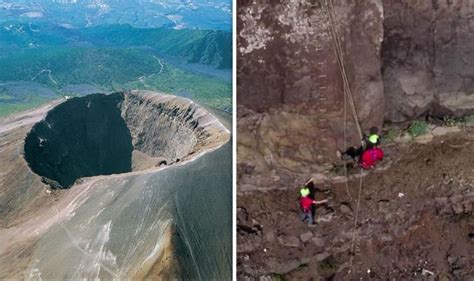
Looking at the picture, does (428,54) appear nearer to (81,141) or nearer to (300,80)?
(300,80)

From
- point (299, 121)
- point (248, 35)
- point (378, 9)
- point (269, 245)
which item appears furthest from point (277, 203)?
point (378, 9)

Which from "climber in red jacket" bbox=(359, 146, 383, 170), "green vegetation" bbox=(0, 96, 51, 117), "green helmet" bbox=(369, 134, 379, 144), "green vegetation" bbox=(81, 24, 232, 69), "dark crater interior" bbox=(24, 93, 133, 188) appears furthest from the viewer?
"green vegetation" bbox=(81, 24, 232, 69)

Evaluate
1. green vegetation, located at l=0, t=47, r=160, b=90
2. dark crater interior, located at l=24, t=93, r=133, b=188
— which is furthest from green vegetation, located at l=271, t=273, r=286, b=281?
green vegetation, located at l=0, t=47, r=160, b=90

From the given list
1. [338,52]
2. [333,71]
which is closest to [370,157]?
[333,71]

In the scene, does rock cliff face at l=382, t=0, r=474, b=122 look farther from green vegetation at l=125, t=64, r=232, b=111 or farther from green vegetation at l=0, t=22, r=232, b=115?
green vegetation at l=125, t=64, r=232, b=111

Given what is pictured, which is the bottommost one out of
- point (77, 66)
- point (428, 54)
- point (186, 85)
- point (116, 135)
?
point (116, 135)

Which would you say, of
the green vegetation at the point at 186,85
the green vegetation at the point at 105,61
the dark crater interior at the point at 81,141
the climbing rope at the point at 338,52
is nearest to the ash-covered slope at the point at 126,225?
the dark crater interior at the point at 81,141

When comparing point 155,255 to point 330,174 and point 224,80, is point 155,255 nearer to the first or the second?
point 330,174
